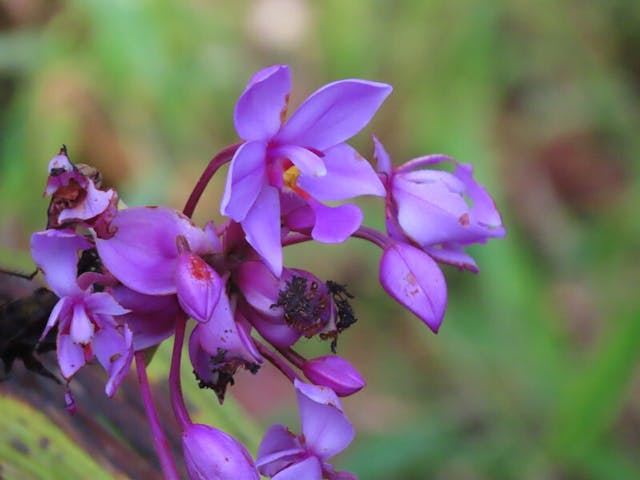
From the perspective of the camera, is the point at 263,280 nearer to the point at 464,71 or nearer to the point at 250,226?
the point at 250,226

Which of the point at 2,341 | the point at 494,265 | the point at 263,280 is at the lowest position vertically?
the point at 494,265

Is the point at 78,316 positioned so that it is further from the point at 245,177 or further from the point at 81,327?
the point at 245,177

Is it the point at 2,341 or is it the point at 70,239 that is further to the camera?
the point at 2,341

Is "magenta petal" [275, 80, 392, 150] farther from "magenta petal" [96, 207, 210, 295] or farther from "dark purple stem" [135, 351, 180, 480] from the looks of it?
"dark purple stem" [135, 351, 180, 480]

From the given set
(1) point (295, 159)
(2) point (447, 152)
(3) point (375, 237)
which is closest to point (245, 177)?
(1) point (295, 159)

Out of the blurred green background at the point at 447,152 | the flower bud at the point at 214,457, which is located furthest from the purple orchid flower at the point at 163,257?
the blurred green background at the point at 447,152

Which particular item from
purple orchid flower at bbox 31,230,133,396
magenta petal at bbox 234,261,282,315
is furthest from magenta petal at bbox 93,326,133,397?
magenta petal at bbox 234,261,282,315

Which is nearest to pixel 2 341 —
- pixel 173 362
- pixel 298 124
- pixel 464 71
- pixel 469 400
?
pixel 173 362
